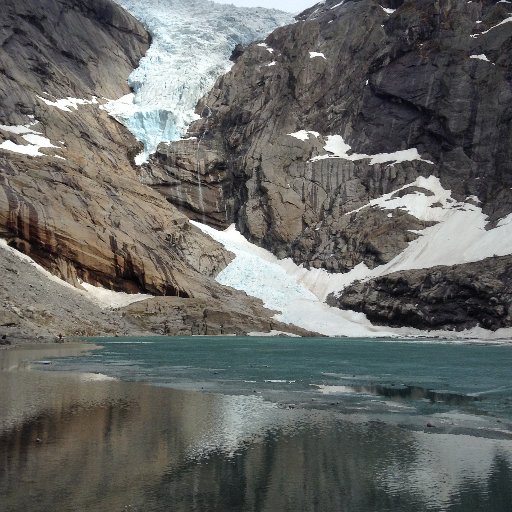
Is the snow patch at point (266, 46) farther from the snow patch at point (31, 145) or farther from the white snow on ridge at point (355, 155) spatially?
the snow patch at point (31, 145)

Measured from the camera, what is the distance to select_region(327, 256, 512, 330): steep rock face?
86.3 m

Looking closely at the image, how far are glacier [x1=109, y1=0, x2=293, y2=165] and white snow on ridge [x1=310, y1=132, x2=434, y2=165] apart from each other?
109 feet

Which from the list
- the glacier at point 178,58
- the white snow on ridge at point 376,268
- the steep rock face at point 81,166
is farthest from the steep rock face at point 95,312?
the glacier at point 178,58

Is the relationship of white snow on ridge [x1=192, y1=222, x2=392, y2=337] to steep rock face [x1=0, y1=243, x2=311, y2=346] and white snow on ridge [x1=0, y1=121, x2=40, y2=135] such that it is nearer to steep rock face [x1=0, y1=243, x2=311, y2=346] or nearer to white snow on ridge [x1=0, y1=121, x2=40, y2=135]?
steep rock face [x1=0, y1=243, x2=311, y2=346]

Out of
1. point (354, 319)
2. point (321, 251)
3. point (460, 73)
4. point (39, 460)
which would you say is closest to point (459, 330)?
point (354, 319)

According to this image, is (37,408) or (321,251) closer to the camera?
(37,408)

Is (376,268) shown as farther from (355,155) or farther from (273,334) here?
(355,155)

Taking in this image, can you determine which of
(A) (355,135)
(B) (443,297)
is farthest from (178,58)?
(B) (443,297)

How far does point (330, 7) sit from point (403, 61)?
45.8 meters

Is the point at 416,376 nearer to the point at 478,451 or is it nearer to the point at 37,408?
the point at 478,451

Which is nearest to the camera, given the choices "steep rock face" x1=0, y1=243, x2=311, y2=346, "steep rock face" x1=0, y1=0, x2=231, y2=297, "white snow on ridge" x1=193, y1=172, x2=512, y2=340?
"steep rock face" x1=0, y1=243, x2=311, y2=346

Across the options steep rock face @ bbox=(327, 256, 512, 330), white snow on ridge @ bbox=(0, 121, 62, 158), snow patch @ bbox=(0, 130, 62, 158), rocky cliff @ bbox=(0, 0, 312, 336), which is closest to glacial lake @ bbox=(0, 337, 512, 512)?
rocky cliff @ bbox=(0, 0, 312, 336)

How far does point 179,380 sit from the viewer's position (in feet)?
98.8

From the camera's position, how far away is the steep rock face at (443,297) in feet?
283
